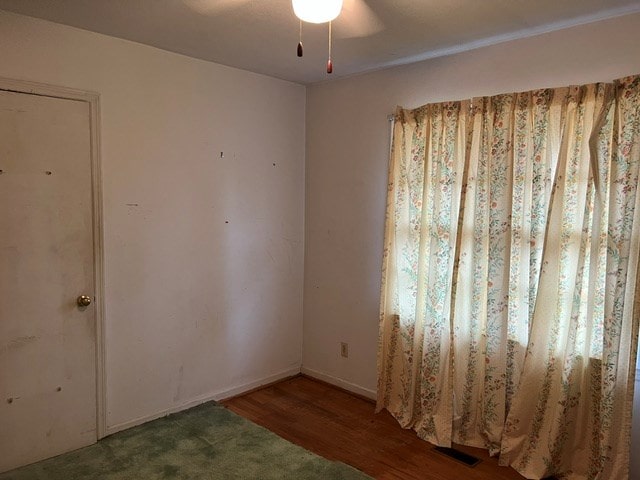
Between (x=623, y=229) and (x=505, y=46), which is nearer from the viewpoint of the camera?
(x=623, y=229)

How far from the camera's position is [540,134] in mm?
2549

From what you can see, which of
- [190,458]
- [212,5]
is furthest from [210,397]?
[212,5]

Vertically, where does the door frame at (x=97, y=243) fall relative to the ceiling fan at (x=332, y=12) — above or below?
below

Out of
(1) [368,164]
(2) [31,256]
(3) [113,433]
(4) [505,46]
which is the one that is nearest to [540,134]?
(4) [505,46]

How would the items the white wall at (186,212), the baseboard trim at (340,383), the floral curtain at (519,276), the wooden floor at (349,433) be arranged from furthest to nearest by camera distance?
the baseboard trim at (340,383), the white wall at (186,212), the wooden floor at (349,433), the floral curtain at (519,276)

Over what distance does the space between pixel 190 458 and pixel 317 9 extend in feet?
8.11

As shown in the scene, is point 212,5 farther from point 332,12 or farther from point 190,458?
point 190,458

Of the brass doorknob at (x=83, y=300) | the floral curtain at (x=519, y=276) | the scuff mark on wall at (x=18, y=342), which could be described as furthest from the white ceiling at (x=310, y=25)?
the scuff mark on wall at (x=18, y=342)

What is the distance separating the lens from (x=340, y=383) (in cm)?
380

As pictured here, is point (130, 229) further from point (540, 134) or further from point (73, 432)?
point (540, 134)

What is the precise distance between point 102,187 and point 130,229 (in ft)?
1.01

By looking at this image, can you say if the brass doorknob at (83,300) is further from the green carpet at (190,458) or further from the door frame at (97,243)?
the green carpet at (190,458)

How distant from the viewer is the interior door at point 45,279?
2.49 meters

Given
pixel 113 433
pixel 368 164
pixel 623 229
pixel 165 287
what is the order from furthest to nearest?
pixel 368 164 < pixel 165 287 < pixel 113 433 < pixel 623 229
